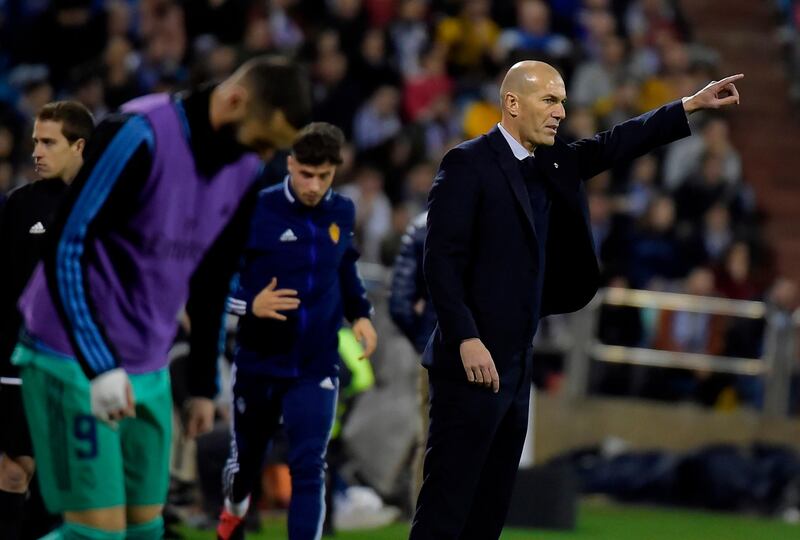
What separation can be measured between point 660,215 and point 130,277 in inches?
478

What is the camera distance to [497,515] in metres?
7.53

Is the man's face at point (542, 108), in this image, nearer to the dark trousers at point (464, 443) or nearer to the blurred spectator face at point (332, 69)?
the dark trousers at point (464, 443)

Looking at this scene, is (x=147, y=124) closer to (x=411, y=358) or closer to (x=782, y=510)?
(x=411, y=358)

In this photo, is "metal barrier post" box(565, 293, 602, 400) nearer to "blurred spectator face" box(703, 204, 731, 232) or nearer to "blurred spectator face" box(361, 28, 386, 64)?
"blurred spectator face" box(703, 204, 731, 232)

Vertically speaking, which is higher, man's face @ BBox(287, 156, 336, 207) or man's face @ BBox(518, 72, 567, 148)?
man's face @ BBox(518, 72, 567, 148)

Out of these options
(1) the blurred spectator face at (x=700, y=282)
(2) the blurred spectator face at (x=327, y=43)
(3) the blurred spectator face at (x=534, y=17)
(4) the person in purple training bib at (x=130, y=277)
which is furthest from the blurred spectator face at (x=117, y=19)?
(4) the person in purple training bib at (x=130, y=277)

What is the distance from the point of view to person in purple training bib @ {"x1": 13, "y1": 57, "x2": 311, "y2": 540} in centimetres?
597

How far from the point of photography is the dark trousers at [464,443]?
23.9 feet

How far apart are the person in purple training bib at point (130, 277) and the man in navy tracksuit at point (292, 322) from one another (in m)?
2.42

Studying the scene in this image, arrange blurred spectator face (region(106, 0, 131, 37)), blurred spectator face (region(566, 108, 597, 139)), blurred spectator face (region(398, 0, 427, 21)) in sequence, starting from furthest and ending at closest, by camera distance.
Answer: blurred spectator face (region(398, 0, 427, 21)), blurred spectator face (region(566, 108, 597, 139)), blurred spectator face (region(106, 0, 131, 37))

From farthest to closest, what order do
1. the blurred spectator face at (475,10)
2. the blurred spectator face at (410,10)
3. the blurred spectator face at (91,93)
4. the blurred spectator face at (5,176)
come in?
the blurred spectator face at (475,10), the blurred spectator face at (410,10), the blurred spectator face at (91,93), the blurred spectator face at (5,176)

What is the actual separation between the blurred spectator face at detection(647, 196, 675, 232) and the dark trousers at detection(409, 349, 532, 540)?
34.8 feet

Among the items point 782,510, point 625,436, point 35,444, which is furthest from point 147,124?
point 625,436

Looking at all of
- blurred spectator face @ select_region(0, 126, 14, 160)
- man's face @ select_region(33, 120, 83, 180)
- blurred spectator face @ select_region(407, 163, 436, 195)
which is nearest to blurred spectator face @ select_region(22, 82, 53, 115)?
blurred spectator face @ select_region(0, 126, 14, 160)
